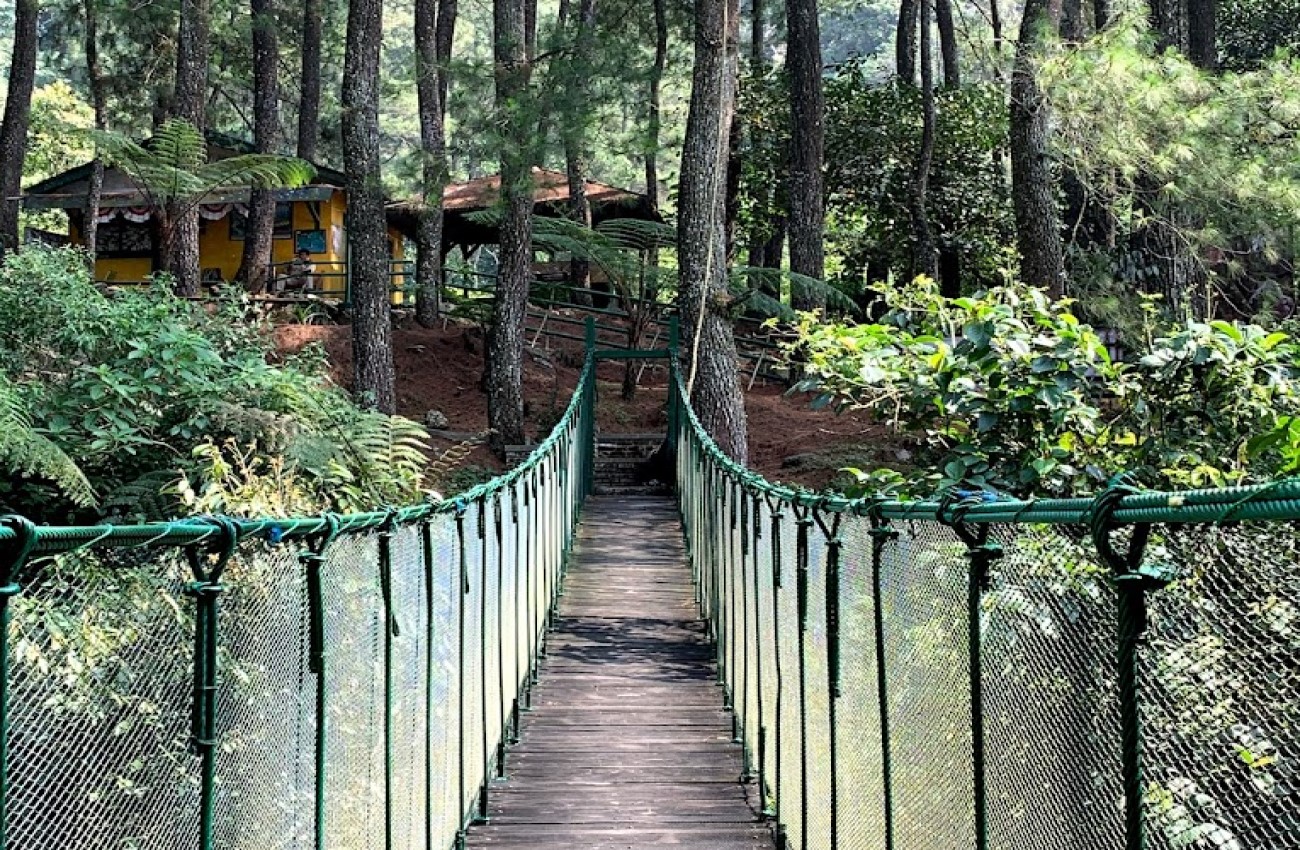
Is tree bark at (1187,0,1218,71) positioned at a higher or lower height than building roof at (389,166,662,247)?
higher

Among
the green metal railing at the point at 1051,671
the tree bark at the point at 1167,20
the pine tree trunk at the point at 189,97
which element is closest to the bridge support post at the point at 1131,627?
the green metal railing at the point at 1051,671

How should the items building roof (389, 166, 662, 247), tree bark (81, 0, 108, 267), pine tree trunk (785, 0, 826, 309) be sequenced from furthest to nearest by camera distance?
1. building roof (389, 166, 662, 247)
2. tree bark (81, 0, 108, 267)
3. pine tree trunk (785, 0, 826, 309)

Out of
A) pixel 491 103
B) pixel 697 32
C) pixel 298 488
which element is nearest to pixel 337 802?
Answer: pixel 298 488

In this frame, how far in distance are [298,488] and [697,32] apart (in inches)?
252

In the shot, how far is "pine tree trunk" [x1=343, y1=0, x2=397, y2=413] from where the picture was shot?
12.7 m

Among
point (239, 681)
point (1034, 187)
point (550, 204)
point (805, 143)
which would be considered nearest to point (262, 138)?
point (550, 204)

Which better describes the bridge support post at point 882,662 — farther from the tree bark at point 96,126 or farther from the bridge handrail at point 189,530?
the tree bark at point 96,126

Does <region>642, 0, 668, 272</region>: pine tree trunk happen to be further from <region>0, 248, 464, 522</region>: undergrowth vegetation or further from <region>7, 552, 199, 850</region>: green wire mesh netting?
<region>7, 552, 199, 850</region>: green wire mesh netting

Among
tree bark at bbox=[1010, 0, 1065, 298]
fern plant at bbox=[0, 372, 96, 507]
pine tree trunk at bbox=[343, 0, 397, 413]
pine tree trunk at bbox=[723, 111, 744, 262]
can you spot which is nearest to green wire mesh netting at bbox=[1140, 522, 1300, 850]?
fern plant at bbox=[0, 372, 96, 507]

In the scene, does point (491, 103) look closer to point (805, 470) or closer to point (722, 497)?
point (805, 470)

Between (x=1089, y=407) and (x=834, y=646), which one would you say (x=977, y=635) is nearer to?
(x=834, y=646)

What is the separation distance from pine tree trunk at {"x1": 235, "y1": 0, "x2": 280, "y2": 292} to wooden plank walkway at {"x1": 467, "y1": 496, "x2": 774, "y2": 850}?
9.70 m

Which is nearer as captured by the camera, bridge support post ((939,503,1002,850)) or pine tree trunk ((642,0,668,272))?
bridge support post ((939,503,1002,850))

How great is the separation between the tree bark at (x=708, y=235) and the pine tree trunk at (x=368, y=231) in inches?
116
